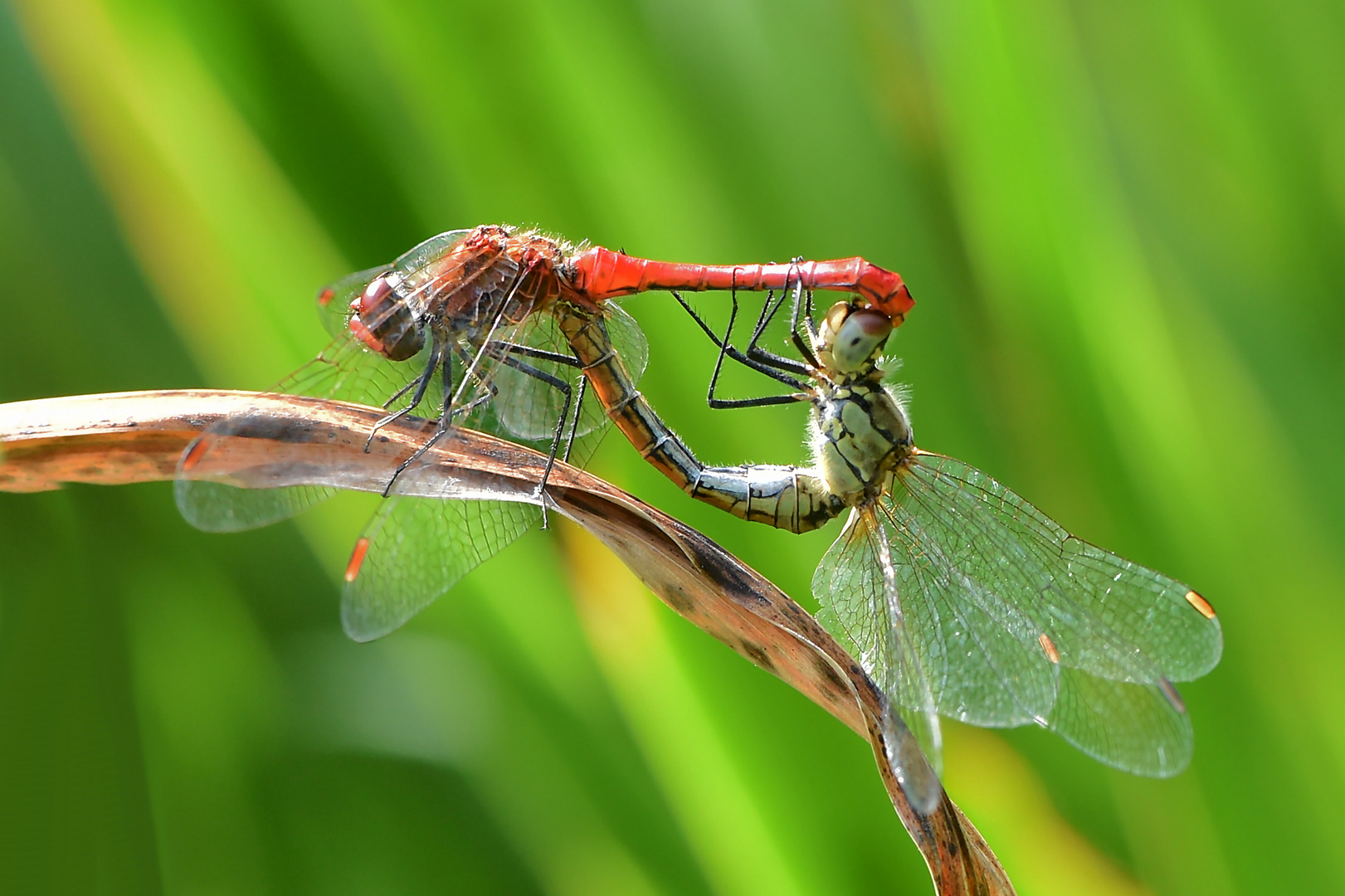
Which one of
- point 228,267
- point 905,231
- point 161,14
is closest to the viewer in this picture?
point 161,14

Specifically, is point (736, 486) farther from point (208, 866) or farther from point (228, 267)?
point (208, 866)

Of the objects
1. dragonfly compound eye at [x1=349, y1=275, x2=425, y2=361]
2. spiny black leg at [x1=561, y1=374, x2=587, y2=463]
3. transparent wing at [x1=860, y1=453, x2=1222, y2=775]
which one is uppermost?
dragonfly compound eye at [x1=349, y1=275, x2=425, y2=361]

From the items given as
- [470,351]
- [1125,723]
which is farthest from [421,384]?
[1125,723]

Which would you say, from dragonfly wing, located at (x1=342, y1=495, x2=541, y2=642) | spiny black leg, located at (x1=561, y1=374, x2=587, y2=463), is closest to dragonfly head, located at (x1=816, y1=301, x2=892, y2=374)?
spiny black leg, located at (x1=561, y1=374, x2=587, y2=463)

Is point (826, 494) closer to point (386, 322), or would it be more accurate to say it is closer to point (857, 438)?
point (857, 438)

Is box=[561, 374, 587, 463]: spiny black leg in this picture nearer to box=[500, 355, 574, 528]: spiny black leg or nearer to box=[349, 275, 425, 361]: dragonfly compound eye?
box=[500, 355, 574, 528]: spiny black leg

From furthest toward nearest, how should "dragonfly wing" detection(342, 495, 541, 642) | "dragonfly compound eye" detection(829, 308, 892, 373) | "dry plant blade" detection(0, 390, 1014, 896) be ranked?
"dragonfly compound eye" detection(829, 308, 892, 373), "dragonfly wing" detection(342, 495, 541, 642), "dry plant blade" detection(0, 390, 1014, 896)

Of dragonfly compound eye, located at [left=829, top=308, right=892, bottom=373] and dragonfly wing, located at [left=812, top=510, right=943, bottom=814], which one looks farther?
dragonfly compound eye, located at [left=829, top=308, right=892, bottom=373]

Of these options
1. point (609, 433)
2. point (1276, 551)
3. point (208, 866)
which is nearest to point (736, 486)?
point (609, 433)
